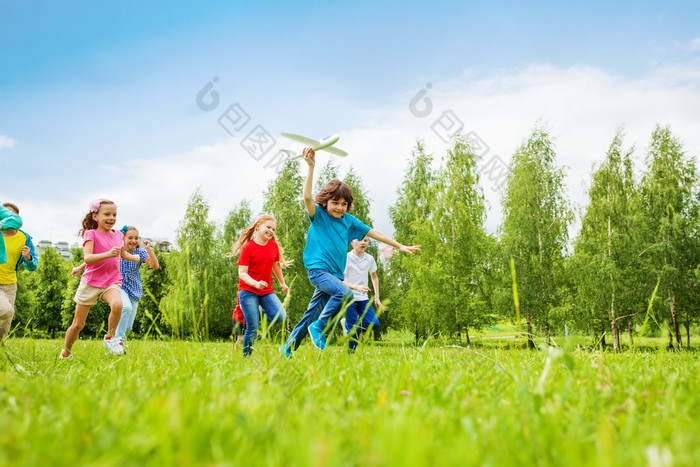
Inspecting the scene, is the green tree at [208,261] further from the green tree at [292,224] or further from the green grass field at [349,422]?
the green grass field at [349,422]

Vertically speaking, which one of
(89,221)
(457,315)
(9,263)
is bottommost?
(457,315)

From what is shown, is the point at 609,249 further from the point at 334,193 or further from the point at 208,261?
the point at 208,261

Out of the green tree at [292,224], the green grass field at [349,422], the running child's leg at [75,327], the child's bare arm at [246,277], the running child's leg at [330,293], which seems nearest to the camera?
the green grass field at [349,422]

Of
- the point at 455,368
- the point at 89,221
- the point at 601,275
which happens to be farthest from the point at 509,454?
the point at 601,275

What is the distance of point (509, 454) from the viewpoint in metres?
1.11

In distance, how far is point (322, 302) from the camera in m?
5.04

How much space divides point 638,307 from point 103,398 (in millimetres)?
22193

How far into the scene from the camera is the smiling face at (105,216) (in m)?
6.06

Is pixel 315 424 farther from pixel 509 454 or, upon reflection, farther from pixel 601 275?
pixel 601 275

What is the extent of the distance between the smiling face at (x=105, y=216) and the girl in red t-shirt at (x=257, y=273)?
65.0 inches

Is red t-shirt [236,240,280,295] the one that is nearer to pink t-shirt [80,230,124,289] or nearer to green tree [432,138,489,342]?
pink t-shirt [80,230,124,289]

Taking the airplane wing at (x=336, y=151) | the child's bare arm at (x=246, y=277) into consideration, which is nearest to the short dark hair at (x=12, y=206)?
the child's bare arm at (x=246, y=277)

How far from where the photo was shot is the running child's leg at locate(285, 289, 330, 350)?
475cm

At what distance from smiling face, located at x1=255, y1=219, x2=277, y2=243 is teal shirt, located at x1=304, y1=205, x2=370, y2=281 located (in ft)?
3.32
